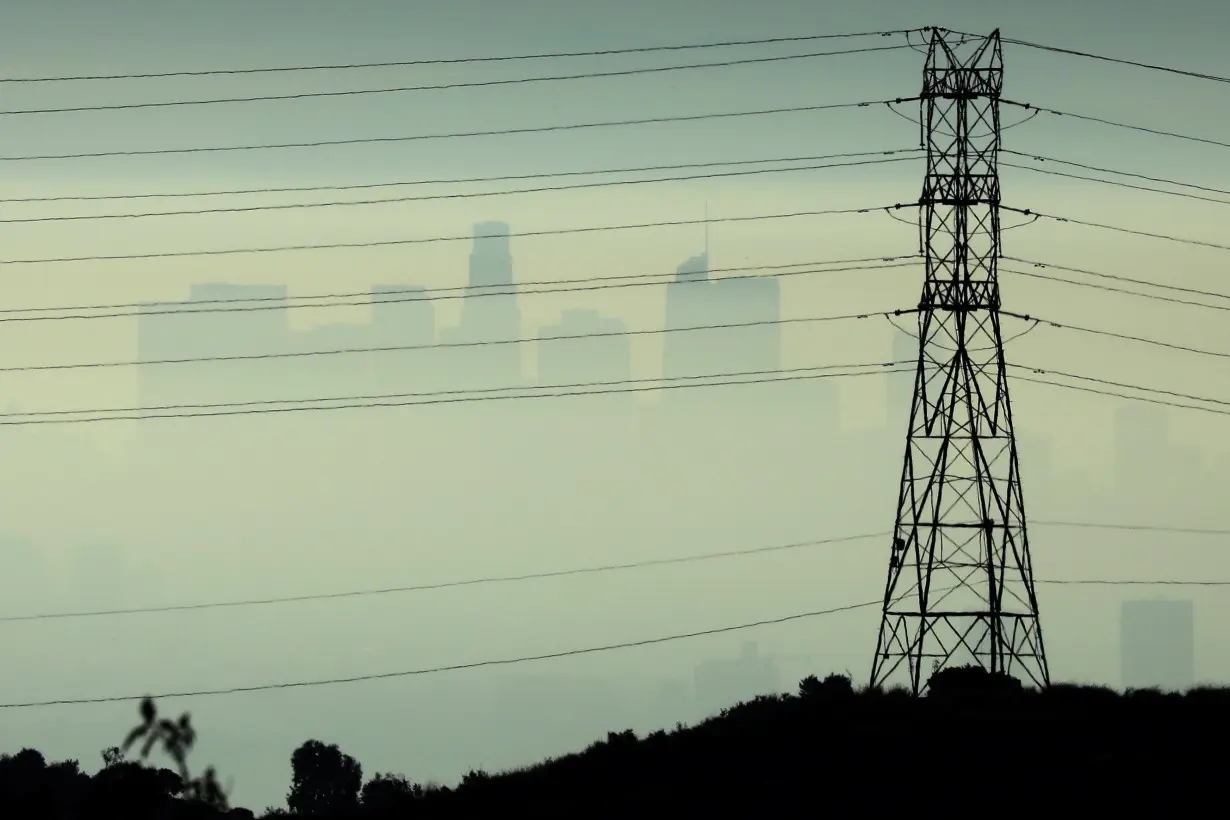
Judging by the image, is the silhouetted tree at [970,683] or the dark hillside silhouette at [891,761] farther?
the silhouetted tree at [970,683]

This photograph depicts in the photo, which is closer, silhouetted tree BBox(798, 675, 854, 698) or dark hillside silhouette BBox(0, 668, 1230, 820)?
dark hillside silhouette BBox(0, 668, 1230, 820)

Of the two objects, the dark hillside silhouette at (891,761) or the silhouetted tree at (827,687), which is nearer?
the dark hillside silhouette at (891,761)

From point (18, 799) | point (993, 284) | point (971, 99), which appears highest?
point (971, 99)

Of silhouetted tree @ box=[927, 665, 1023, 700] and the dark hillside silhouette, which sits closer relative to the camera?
the dark hillside silhouette

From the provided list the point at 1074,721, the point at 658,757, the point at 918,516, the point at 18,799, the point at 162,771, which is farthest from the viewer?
the point at 162,771

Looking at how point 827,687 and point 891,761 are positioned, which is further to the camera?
point 827,687

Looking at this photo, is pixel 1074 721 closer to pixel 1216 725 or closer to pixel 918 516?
pixel 1216 725

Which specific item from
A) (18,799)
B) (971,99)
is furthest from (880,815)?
(18,799)

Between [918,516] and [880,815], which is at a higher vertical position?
[918,516]
